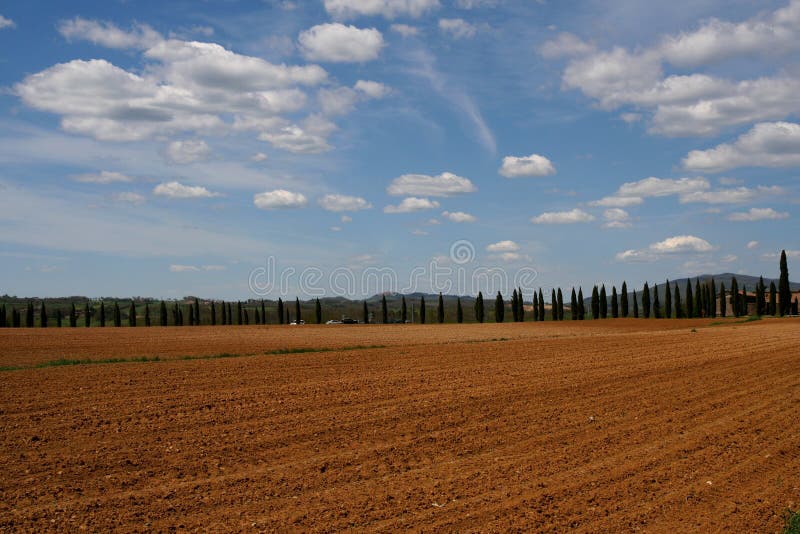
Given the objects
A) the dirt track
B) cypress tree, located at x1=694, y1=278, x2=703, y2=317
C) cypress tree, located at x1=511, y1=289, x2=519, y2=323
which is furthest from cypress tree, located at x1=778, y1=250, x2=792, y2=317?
the dirt track

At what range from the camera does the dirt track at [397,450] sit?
29.2 ft

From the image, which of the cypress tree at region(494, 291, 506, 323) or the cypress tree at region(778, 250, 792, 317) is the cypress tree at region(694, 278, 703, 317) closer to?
the cypress tree at region(778, 250, 792, 317)

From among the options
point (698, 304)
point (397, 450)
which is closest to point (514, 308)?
point (698, 304)

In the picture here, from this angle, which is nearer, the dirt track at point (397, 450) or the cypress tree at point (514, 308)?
the dirt track at point (397, 450)

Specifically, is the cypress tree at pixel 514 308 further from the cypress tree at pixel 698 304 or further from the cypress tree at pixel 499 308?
the cypress tree at pixel 698 304

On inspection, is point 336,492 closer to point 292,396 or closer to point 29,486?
point 29,486

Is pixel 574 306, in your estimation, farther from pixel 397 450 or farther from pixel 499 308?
pixel 397 450

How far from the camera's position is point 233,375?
21.0 metres

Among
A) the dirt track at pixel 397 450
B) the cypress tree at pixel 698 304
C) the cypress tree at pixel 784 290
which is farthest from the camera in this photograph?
the cypress tree at pixel 698 304

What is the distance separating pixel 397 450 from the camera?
1206cm

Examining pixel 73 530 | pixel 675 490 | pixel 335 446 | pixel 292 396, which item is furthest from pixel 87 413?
pixel 675 490

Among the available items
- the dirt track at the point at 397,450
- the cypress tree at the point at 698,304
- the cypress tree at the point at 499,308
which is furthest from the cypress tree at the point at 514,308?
the dirt track at the point at 397,450

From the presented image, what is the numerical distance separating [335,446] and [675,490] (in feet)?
18.5

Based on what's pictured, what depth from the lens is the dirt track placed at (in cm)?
890
